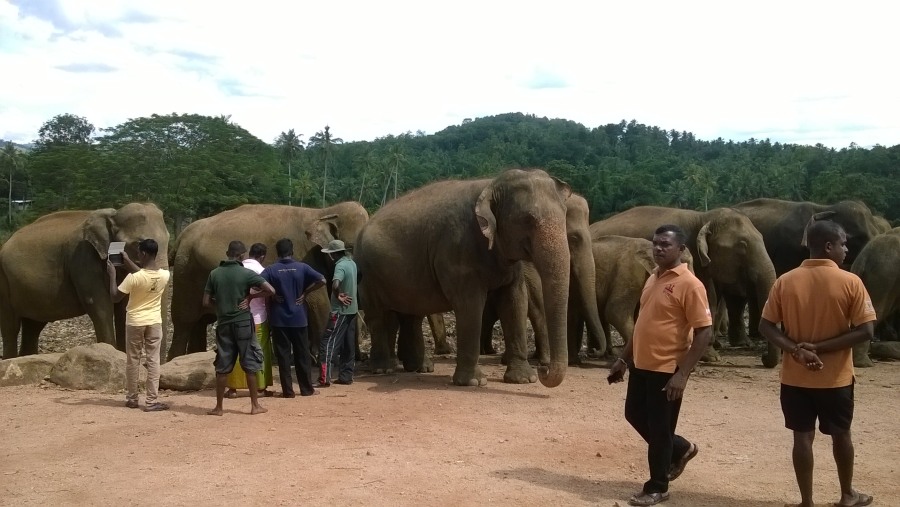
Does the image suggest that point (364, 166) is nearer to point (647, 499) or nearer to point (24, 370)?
point (24, 370)

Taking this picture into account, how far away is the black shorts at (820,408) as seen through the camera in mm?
5840

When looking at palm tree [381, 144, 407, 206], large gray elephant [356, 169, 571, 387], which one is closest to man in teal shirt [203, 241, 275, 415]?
large gray elephant [356, 169, 571, 387]

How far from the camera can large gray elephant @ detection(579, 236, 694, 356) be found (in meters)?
13.4

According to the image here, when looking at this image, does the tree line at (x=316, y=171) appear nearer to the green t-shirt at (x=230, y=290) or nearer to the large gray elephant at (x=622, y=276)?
the large gray elephant at (x=622, y=276)

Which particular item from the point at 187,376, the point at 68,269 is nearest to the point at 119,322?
the point at 68,269

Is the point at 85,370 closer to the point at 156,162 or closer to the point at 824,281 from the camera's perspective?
the point at 824,281

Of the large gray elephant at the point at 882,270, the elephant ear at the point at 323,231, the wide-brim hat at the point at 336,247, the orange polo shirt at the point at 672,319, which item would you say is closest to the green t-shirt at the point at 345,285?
the wide-brim hat at the point at 336,247

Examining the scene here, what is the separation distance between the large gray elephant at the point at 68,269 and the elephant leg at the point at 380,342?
9.34ft

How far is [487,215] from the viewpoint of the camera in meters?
10.6

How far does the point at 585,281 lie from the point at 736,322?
192 inches

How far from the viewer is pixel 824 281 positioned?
19.4 ft

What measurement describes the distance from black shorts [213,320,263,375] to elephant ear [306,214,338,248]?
9.58 ft

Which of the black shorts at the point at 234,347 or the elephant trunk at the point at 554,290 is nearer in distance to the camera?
the black shorts at the point at 234,347

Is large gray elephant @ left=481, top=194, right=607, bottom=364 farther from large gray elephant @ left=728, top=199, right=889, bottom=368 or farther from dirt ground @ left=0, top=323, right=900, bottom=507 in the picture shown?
large gray elephant @ left=728, top=199, right=889, bottom=368
